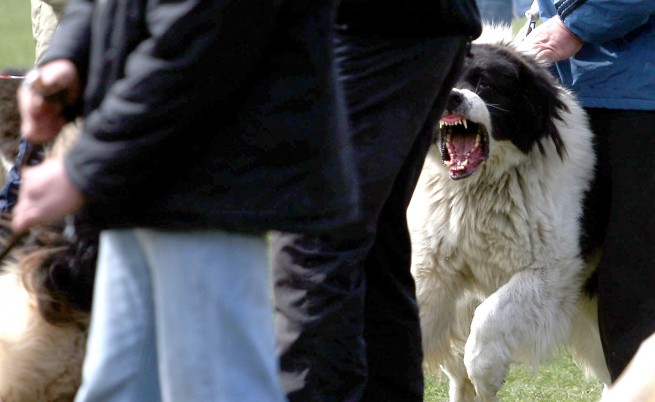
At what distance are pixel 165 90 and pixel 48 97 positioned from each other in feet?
1.03

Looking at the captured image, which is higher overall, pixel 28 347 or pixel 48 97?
pixel 48 97

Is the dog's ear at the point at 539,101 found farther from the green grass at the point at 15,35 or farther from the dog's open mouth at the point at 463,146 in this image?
the green grass at the point at 15,35

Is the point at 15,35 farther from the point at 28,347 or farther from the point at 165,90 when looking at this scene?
the point at 165,90

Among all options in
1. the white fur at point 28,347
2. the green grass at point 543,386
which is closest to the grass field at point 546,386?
the green grass at point 543,386

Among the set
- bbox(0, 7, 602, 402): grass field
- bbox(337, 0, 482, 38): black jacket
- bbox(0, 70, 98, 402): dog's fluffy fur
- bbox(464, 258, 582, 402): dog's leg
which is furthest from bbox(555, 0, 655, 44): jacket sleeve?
bbox(0, 70, 98, 402): dog's fluffy fur

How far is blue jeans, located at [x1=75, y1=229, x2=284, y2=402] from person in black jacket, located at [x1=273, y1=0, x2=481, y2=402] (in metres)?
0.76

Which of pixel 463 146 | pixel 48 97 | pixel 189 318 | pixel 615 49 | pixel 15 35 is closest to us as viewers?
pixel 189 318

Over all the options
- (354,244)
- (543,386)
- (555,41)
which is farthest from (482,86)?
(354,244)

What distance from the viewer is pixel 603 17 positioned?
3.68 m

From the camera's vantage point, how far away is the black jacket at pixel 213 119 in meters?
1.85

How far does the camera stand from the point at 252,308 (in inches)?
77.7

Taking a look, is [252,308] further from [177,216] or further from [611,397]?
[611,397]

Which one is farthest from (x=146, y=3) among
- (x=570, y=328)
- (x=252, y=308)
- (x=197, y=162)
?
(x=570, y=328)

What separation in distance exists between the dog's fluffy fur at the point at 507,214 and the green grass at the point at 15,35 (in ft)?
27.0
